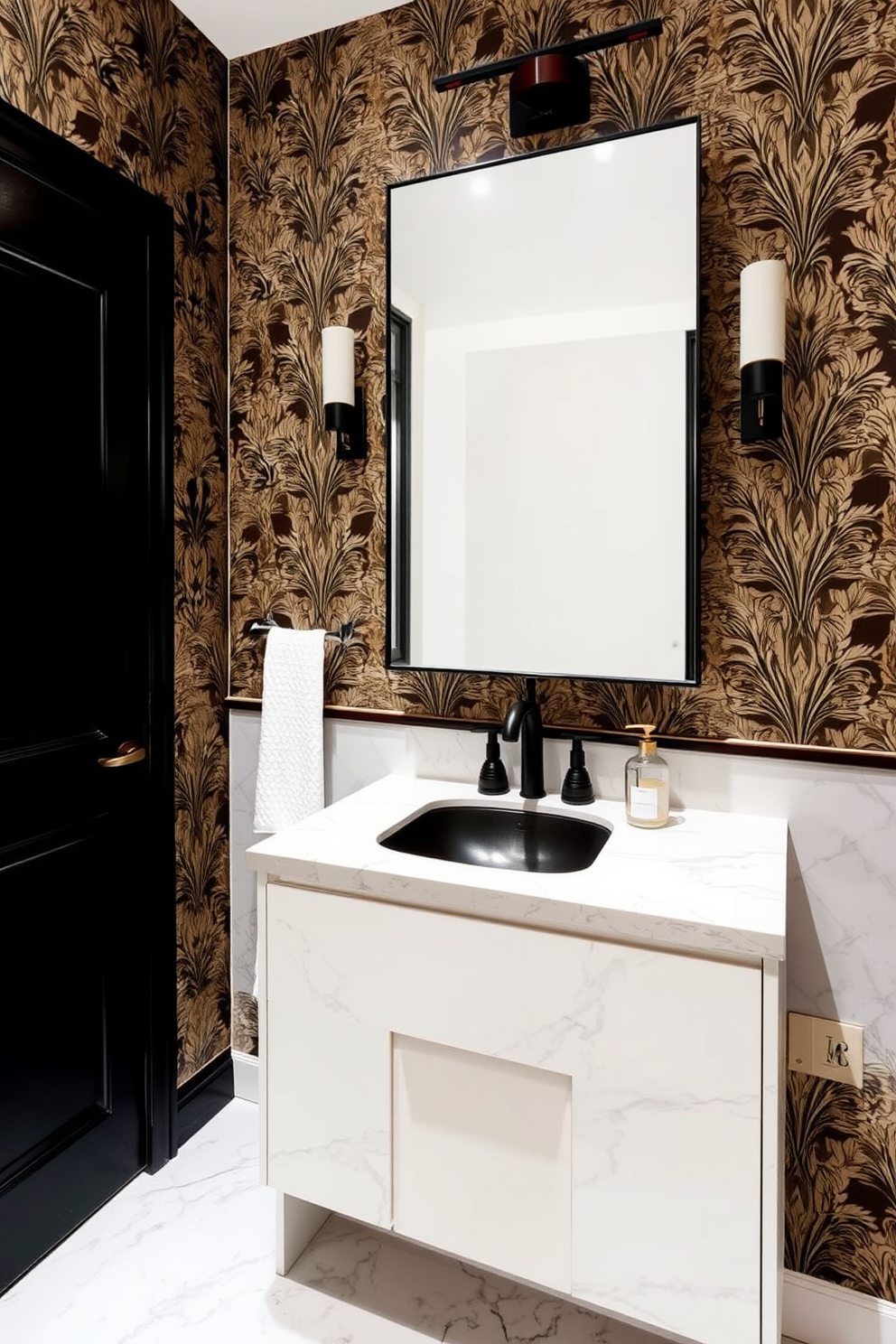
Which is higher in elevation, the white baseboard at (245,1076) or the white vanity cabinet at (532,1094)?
the white vanity cabinet at (532,1094)

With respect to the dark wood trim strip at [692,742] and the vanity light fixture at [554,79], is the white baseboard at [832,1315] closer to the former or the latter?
the dark wood trim strip at [692,742]

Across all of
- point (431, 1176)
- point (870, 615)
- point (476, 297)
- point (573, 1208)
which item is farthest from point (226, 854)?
point (870, 615)

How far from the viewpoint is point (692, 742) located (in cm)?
146

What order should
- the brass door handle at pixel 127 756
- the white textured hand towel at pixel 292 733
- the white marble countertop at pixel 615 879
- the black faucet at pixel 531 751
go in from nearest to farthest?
the white marble countertop at pixel 615 879
the black faucet at pixel 531 751
the brass door handle at pixel 127 756
the white textured hand towel at pixel 292 733

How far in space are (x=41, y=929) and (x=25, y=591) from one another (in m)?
0.62

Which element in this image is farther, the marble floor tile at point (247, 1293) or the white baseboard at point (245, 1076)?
the white baseboard at point (245, 1076)

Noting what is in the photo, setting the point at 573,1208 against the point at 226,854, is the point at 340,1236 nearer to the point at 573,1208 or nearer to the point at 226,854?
the point at 573,1208

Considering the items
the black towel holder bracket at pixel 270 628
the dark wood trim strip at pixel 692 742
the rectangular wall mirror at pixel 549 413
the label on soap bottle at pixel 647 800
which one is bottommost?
the label on soap bottle at pixel 647 800

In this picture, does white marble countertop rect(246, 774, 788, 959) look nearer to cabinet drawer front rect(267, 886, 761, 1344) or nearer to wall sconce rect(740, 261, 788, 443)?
cabinet drawer front rect(267, 886, 761, 1344)

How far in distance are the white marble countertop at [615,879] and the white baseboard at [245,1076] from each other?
0.89 meters

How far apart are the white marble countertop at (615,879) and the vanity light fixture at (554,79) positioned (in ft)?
4.24

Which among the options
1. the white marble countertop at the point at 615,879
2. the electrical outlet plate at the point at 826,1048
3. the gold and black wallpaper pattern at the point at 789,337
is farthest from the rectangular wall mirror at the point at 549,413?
the electrical outlet plate at the point at 826,1048

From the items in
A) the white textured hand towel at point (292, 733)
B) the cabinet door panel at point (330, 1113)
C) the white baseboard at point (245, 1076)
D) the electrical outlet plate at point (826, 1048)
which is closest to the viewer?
the cabinet door panel at point (330, 1113)

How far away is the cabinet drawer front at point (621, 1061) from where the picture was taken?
1036 millimetres
